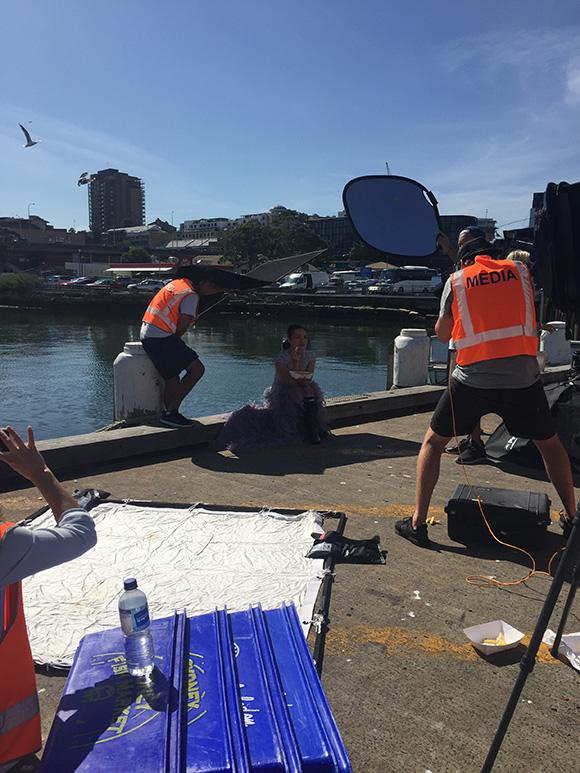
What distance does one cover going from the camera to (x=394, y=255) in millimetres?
4922

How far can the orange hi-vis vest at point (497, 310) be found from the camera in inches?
144

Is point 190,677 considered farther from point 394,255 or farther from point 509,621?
point 394,255

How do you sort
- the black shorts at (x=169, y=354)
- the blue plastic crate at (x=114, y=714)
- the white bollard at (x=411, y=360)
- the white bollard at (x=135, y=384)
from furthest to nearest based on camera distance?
the white bollard at (x=411, y=360)
the white bollard at (x=135, y=384)
the black shorts at (x=169, y=354)
the blue plastic crate at (x=114, y=714)

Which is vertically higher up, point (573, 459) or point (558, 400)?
point (558, 400)

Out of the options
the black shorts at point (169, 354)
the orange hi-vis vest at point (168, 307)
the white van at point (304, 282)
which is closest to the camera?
the orange hi-vis vest at point (168, 307)

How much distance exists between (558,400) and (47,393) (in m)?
20.4

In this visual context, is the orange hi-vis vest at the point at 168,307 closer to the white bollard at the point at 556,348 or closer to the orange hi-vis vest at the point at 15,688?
the orange hi-vis vest at the point at 15,688

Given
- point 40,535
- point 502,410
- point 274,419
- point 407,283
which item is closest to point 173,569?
point 40,535

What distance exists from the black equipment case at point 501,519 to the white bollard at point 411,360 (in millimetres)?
5922

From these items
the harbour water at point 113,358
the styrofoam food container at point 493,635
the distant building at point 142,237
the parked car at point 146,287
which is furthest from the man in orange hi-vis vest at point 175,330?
the distant building at point 142,237

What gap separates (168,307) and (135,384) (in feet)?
3.25

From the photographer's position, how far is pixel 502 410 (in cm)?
374

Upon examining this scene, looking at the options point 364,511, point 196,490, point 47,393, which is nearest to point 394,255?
point 364,511

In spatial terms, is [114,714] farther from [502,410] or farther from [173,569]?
[502,410]
